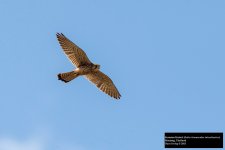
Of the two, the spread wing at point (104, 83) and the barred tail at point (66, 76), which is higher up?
the spread wing at point (104, 83)

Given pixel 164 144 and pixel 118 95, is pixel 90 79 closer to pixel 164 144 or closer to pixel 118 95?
pixel 118 95

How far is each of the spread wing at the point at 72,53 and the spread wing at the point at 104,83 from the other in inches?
31.8

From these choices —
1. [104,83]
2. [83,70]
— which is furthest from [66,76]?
[104,83]

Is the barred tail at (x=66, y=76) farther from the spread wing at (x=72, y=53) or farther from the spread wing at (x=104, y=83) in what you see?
the spread wing at (x=104, y=83)

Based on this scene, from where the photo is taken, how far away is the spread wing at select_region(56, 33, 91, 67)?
29609 millimetres

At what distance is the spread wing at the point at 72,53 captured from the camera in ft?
97.1

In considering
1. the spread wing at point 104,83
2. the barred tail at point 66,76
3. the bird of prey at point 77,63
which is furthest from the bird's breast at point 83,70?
the spread wing at point 104,83

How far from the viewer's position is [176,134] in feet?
89.6

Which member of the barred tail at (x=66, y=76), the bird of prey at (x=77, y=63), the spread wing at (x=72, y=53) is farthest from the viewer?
the spread wing at (x=72, y=53)

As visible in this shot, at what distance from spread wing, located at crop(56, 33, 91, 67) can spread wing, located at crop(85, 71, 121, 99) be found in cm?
81

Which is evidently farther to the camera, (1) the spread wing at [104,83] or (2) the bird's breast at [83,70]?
(1) the spread wing at [104,83]

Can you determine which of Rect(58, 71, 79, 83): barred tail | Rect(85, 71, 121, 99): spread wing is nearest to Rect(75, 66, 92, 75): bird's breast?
Rect(58, 71, 79, 83): barred tail

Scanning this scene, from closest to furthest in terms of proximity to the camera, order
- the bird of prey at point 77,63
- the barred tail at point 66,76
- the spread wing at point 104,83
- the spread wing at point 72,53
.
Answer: the barred tail at point 66,76
the bird of prey at point 77,63
the spread wing at point 72,53
the spread wing at point 104,83

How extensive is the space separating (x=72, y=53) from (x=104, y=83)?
1.79 m
